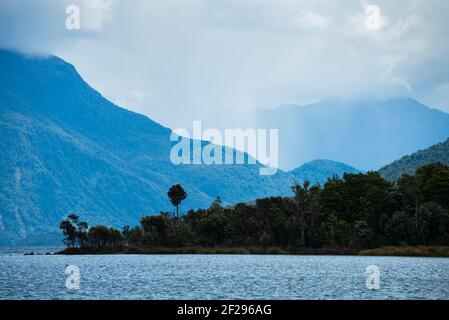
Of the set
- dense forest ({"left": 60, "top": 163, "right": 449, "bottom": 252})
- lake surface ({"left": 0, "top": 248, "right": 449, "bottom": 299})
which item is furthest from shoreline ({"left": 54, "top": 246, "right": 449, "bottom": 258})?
lake surface ({"left": 0, "top": 248, "right": 449, "bottom": 299})

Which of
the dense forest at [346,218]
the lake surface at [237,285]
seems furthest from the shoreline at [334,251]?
the lake surface at [237,285]

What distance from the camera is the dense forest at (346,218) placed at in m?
160

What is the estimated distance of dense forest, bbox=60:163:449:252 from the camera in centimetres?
16050

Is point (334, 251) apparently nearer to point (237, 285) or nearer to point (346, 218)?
point (346, 218)

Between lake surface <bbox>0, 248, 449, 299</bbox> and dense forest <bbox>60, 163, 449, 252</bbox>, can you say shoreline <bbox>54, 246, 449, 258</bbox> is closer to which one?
dense forest <bbox>60, 163, 449, 252</bbox>

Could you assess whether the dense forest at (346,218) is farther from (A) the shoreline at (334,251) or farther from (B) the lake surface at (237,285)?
(B) the lake surface at (237,285)

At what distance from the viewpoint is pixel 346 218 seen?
7018 inches

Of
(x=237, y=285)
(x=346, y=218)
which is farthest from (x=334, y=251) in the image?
(x=237, y=285)

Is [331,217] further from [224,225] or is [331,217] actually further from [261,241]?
[224,225]

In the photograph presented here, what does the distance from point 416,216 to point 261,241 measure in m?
41.8
